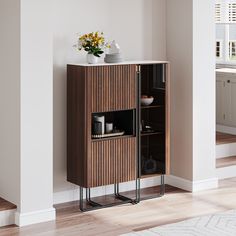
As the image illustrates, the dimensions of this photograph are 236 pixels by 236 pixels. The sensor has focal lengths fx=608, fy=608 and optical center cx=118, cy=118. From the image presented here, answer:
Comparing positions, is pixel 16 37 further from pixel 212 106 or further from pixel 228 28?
pixel 228 28

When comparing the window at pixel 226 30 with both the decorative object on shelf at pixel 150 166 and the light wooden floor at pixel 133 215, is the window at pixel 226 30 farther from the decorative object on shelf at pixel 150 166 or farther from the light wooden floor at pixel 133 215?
the decorative object on shelf at pixel 150 166

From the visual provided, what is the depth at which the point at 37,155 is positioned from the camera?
510cm

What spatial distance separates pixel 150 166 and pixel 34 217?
135cm

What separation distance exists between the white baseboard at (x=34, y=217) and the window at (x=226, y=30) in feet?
13.9

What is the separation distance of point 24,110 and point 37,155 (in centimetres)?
40

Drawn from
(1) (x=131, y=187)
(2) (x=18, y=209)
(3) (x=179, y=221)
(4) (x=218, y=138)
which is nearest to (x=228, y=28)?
(4) (x=218, y=138)

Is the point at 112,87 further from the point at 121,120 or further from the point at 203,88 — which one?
the point at 203,88

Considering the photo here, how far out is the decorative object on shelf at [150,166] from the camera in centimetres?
590

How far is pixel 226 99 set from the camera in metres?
8.07

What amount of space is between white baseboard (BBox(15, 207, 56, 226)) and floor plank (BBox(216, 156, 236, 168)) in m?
2.26

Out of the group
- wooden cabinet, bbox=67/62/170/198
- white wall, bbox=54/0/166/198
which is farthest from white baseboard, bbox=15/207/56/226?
white wall, bbox=54/0/166/198

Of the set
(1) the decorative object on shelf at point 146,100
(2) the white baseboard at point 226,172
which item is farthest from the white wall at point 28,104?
(2) the white baseboard at point 226,172

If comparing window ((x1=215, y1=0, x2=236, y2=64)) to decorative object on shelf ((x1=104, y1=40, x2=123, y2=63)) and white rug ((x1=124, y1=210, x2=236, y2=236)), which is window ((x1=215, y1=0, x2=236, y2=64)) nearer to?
decorative object on shelf ((x1=104, y1=40, x2=123, y2=63))

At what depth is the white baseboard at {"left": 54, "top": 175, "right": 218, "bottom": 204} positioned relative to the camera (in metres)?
5.81
